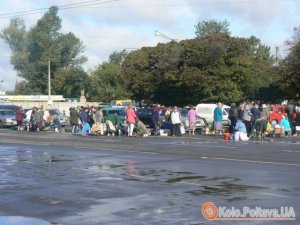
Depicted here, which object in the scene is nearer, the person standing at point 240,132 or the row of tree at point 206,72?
the person standing at point 240,132

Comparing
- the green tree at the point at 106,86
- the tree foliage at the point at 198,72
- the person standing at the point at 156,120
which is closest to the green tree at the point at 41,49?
the green tree at the point at 106,86

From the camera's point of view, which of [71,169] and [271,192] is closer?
[271,192]

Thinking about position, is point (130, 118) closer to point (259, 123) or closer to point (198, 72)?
point (259, 123)

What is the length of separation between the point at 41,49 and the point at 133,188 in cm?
9545

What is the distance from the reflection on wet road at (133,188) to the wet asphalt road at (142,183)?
15mm

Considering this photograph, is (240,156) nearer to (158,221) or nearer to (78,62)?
(158,221)

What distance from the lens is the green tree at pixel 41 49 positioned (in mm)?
103938

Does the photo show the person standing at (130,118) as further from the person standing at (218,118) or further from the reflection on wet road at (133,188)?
the reflection on wet road at (133,188)

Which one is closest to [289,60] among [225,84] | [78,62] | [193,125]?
[225,84]

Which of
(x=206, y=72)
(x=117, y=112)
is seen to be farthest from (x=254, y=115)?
(x=206, y=72)

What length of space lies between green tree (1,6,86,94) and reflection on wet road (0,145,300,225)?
8705 cm

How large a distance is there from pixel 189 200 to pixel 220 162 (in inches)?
268

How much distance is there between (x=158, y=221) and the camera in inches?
352

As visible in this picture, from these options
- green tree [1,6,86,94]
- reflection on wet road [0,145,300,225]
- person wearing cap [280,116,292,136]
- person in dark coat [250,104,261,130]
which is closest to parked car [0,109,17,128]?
person in dark coat [250,104,261,130]
